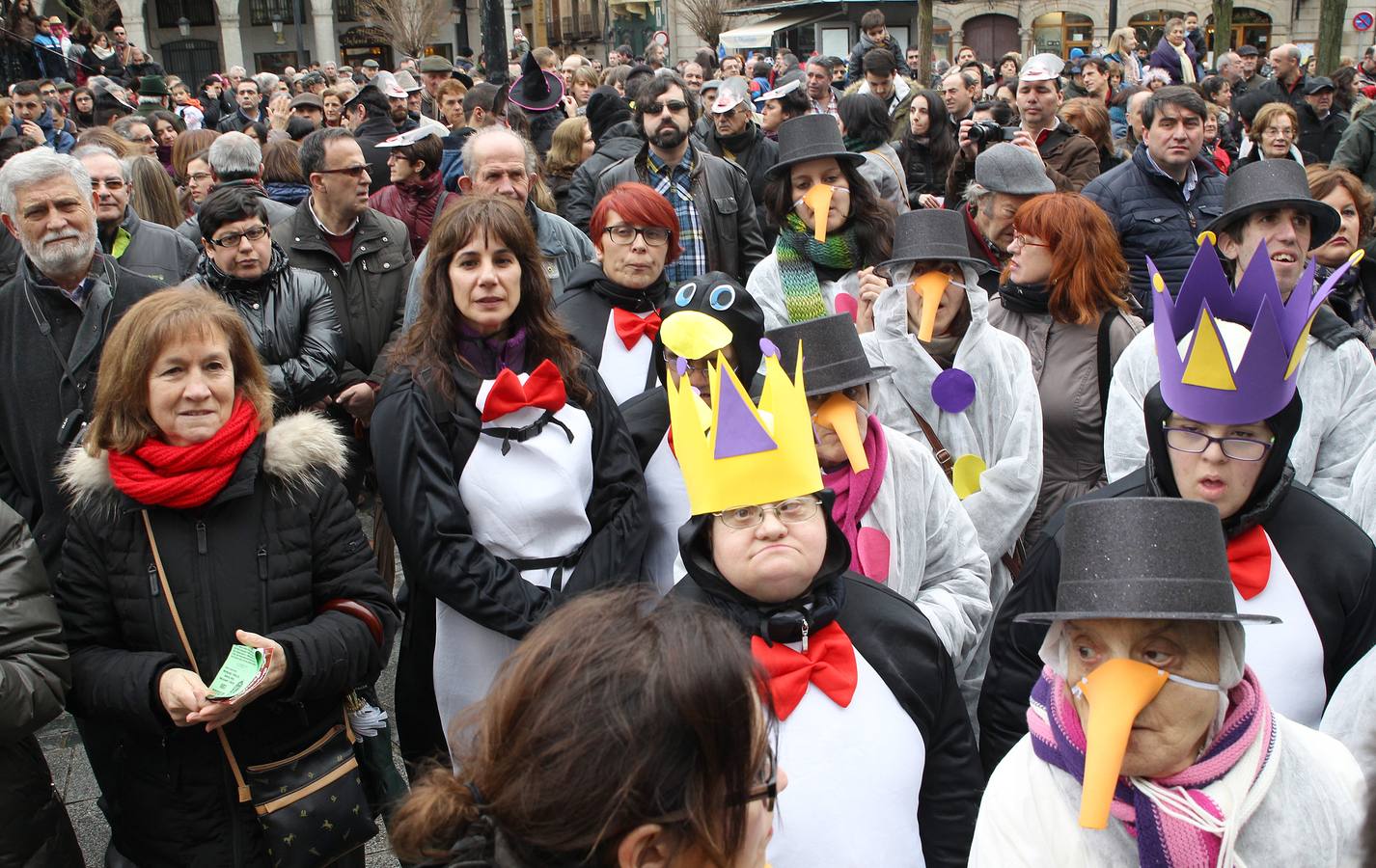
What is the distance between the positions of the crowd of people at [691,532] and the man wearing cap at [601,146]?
130 cm

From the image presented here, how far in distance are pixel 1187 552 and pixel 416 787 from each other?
130 centimetres

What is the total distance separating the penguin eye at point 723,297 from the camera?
4004 millimetres

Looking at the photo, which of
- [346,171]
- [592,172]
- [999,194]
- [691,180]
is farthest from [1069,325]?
[592,172]

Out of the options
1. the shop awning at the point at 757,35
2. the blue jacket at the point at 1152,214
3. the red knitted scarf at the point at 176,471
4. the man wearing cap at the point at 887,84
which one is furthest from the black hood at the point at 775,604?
the shop awning at the point at 757,35

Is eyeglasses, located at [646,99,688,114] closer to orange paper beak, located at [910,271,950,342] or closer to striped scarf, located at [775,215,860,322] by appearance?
striped scarf, located at [775,215,860,322]

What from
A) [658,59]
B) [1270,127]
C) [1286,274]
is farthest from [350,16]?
[1286,274]

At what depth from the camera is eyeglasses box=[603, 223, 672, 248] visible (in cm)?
451

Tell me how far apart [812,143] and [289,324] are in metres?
2.17

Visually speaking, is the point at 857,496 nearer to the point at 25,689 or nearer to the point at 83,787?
the point at 25,689

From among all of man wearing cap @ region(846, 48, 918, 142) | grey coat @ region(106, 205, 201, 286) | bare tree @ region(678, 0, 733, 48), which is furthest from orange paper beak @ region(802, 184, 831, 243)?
bare tree @ region(678, 0, 733, 48)

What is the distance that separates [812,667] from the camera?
2559mm

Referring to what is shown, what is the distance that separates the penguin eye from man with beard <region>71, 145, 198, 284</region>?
2482mm

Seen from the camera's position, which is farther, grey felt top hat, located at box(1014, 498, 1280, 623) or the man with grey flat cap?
the man with grey flat cap

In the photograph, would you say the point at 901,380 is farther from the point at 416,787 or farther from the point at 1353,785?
the point at 416,787
